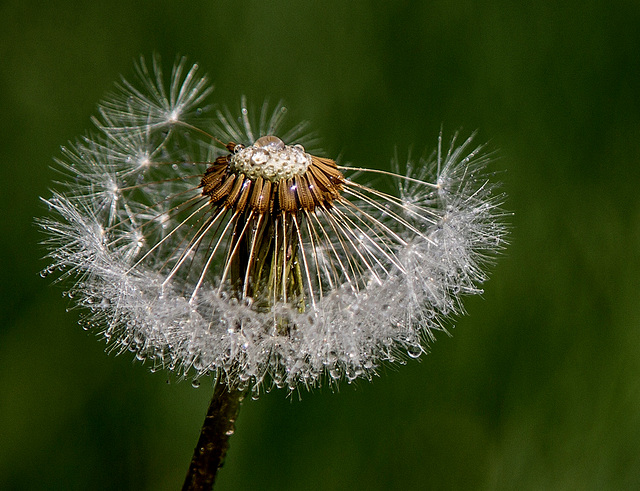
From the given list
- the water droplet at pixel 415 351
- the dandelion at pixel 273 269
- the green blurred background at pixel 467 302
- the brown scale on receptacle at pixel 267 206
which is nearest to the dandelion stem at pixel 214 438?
the dandelion at pixel 273 269

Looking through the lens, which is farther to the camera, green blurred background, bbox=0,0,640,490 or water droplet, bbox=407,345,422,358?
green blurred background, bbox=0,0,640,490

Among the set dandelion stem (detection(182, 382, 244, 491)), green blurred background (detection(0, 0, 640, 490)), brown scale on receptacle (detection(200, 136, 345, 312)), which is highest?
green blurred background (detection(0, 0, 640, 490))

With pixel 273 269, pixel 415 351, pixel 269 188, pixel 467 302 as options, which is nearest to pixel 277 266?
pixel 273 269

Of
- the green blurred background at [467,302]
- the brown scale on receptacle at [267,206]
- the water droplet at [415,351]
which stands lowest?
the water droplet at [415,351]

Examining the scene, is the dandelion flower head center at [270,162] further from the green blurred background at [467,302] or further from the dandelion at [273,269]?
the green blurred background at [467,302]

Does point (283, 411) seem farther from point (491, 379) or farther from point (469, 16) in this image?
point (469, 16)

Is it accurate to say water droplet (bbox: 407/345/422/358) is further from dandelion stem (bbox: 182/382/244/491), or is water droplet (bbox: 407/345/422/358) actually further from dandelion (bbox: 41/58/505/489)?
dandelion stem (bbox: 182/382/244/491)

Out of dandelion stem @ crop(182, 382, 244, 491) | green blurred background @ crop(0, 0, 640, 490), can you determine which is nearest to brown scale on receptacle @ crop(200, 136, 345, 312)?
dandelion stem @ crop(182, 382, 244, 491)

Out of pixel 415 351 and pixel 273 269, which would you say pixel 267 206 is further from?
pixel 415 351

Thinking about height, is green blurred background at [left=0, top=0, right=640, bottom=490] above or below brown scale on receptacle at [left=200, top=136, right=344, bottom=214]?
above
